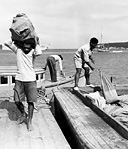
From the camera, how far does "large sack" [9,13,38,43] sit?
5945mm

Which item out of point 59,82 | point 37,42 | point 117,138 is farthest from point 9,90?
point 117,138

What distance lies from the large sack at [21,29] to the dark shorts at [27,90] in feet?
2.86

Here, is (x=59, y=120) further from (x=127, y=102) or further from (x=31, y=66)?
(x=31, y=66)

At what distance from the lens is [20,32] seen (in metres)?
5.94

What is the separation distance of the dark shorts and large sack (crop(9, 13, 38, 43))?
2.86ft

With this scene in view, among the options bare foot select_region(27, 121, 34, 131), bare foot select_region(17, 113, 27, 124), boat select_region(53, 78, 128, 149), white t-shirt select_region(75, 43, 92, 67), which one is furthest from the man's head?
bare foot select_region(27, 121, 34, 131)

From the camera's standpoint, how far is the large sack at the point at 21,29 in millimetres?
5945

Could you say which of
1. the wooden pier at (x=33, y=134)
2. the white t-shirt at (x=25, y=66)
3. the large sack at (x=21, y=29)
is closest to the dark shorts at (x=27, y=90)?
the white t-shirt at (x=25, y=66)

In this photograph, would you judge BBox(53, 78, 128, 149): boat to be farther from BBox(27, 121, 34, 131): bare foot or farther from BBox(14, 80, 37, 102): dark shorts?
BBox(14, 80, 37, 102): dark shorts

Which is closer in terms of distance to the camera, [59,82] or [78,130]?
[78,130]

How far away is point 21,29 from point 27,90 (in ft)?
3.87

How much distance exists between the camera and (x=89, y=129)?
18.8ft

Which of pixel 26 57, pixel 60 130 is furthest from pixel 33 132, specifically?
pixel 26 57

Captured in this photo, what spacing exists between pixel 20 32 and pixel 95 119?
2347mm
